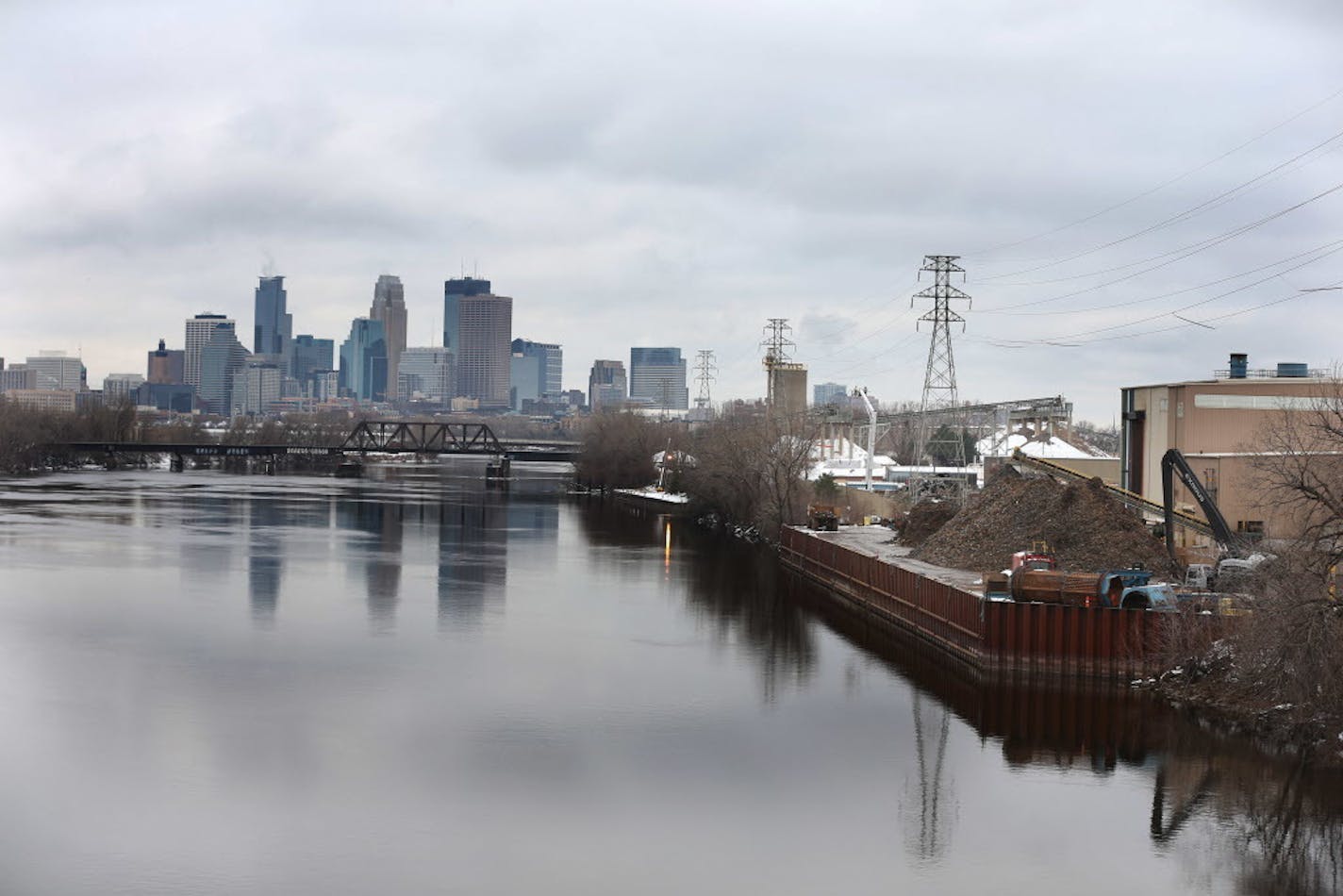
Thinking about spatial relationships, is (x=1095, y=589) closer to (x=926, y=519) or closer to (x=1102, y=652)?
(x=1102, y=652)

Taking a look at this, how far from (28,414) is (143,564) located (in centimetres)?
12343

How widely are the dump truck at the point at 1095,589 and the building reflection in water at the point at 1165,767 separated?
7.33 ft

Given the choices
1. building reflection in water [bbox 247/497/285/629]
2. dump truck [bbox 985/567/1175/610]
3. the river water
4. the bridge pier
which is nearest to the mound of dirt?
the river water

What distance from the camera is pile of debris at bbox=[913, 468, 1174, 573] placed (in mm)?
43688

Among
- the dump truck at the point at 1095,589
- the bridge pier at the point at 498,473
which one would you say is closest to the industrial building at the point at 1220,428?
the dump truck at the point at 1095,589

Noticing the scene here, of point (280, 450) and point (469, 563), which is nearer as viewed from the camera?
point (469, 563)

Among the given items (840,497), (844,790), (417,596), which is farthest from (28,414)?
(844,790)

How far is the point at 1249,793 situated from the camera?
2538 cm

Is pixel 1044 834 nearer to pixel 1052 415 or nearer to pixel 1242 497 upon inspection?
pixel 1242 497

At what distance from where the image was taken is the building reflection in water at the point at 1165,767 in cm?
2258

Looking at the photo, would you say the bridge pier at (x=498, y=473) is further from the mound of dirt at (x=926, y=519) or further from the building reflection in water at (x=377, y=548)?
the mound of dirt at (x=926, y=519)

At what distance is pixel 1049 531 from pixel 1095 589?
1025cm

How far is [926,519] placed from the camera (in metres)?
57.0

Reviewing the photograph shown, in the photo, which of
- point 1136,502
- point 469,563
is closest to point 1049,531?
point 1136,502
